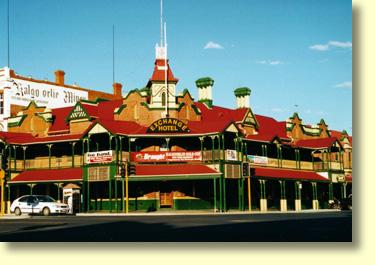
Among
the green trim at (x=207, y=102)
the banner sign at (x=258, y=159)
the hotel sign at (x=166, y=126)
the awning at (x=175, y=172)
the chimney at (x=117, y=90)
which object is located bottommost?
the awning at (x=175, y=172)

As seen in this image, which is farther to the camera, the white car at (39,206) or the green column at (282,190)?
the green column at (282,190)

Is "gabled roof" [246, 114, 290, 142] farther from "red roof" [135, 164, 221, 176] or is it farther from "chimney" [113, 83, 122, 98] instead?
"chimney" [113, 83, 122, 98]

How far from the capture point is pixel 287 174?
54.9 m

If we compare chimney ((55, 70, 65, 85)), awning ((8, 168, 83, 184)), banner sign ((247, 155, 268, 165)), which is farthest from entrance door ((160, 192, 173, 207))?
chimney ((55, 70, 65, 85))

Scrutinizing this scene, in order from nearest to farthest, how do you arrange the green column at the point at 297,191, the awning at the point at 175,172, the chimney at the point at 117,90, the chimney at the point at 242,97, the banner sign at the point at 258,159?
the awning at the point at 175,172 → the banner sign at the point at 258,159 → the green column at the point at 297,191 → the chimney at the point at 242,97 → the chimney at the point at 117,90

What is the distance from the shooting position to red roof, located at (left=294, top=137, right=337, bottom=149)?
59228 mm

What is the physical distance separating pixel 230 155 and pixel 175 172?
15.5 feet

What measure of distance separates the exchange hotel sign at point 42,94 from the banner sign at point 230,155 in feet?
83.9

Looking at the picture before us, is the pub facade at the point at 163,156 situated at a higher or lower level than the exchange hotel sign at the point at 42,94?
lower

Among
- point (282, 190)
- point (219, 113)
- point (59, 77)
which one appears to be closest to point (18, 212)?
point (219, 113)

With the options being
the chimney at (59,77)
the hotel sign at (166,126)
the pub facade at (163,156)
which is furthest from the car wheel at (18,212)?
the chimney at (59,77)

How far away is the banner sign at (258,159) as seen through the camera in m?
52.4

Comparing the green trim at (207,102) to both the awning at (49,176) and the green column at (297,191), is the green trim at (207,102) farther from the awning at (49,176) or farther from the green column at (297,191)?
the awning at (49,176)

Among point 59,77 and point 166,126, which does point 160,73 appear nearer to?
point 166,126
